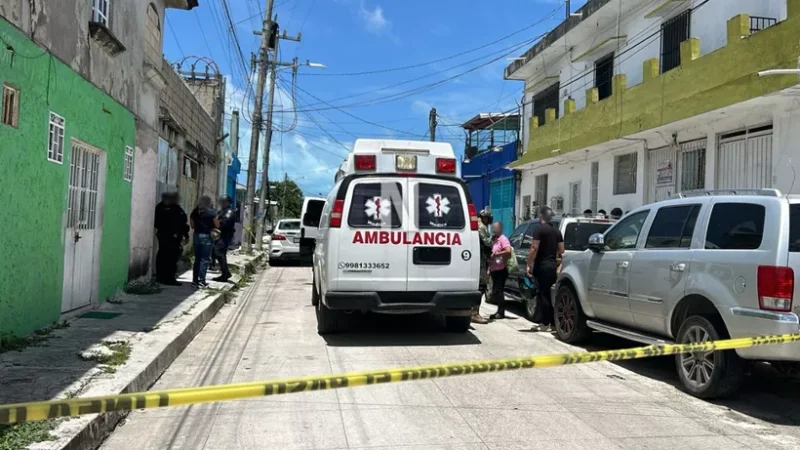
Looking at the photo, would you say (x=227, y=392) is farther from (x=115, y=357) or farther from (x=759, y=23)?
(x=759, y=23)

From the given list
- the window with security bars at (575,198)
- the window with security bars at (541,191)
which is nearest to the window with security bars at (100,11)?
the window with security bars at (575,198)

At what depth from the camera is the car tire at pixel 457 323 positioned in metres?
8.19

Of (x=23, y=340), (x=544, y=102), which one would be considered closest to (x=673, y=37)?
(x=544, y=102)

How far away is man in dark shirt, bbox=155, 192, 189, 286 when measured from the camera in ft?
35.7

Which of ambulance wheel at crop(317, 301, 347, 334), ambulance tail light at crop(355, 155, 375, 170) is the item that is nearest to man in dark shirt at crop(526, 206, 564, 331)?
ambulance tail light at crop(355, 155, 375, 170)

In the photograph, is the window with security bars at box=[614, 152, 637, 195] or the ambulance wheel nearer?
the ambulance wheel

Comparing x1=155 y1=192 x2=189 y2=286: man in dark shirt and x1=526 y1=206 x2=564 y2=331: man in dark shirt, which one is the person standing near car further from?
x1=155 y1=192 x2=189 y2=286: man in dark shirt

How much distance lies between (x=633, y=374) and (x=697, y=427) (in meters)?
1.75

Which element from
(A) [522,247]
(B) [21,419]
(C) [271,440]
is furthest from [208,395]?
(A) [522,247]

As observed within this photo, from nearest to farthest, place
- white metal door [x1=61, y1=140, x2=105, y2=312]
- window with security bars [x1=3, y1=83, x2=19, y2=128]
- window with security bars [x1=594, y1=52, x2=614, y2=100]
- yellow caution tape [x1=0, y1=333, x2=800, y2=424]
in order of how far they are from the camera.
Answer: yellow caution tape [x1=0, y1=333, x2=800, y2=424], window with security bars [x1=3, y1=83, x2=19, y2=128], white metal door [x1=61, y1=140, x2=105, y2=312], window with security bars [x1=594, y1=52, x2=614, y2=100]

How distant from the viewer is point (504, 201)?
79.7 feet

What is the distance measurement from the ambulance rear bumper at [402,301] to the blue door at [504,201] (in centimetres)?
1609

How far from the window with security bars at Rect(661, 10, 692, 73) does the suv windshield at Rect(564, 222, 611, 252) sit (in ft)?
19.8

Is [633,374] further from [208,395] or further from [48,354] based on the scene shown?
[48,354]
